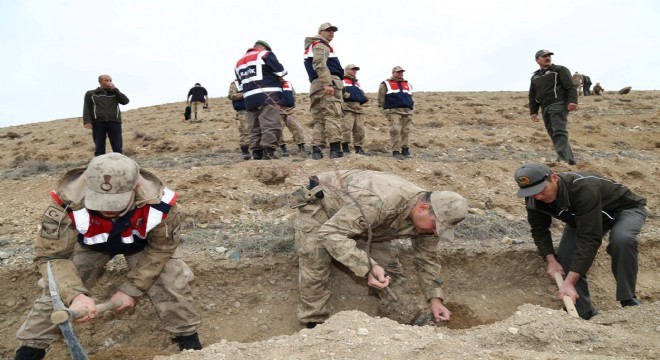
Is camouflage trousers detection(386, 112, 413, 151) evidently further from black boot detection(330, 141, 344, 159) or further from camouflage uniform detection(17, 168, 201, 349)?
camouflage uniform detection(17, 168, 201, 349)

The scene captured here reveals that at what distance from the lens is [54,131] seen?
1310 centimetres

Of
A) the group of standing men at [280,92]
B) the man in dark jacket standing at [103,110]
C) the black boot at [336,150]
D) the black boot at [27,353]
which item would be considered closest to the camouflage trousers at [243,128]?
the group of standing men at [280,92]

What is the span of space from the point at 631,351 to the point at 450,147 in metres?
7.21

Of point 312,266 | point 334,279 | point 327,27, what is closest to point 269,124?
point 327,27

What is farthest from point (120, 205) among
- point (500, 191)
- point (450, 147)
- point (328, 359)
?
point (450, 147)

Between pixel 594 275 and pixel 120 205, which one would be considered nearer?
pixel 120 205

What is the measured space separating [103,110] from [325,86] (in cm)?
323

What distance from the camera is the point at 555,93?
6.16 meters

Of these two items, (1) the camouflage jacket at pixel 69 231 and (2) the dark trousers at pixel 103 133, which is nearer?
(1) the camouflage jacket at pixel 69 231

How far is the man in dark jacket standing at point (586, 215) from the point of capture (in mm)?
3283

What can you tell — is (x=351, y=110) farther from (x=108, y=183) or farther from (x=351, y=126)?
(x=108, y=183)

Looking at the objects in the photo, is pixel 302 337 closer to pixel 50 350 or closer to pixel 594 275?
pixel 50 350

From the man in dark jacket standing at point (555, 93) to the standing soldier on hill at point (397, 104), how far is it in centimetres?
194

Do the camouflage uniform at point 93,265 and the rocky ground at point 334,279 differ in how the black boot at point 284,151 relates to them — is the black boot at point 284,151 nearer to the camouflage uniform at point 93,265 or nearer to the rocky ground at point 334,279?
the rocky ground at point 334,279
